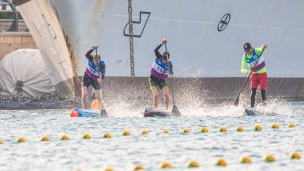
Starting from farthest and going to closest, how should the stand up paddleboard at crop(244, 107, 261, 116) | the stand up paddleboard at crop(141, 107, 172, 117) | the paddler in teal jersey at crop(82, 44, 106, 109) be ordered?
the paddler in teal jersey at crop(82, 44, 106, 109) → the stand up paddleboard at crop(244, 107, 261, 116) → the stand up paddleboard at crop(141, 107, 172, 117)

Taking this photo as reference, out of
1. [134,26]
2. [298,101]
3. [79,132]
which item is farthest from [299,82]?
[79,132]

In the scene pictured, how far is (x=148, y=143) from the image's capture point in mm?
13867

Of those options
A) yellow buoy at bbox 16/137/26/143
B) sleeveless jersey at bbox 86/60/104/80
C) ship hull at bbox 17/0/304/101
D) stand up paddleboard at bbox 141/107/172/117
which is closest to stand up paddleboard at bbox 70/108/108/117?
stand up paddleboard at bbox 141/107/172/117

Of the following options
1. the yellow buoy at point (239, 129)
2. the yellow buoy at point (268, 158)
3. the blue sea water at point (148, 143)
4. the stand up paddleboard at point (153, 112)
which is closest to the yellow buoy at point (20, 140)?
the blue sea water at point (148, 143)

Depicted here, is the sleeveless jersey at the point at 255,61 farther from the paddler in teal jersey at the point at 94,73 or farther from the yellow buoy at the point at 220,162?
the yellow buoy at the point at 220,162

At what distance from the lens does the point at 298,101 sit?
3356cm

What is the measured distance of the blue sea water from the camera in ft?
37.2

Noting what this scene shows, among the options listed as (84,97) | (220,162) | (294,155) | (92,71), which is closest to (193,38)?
(92,71)

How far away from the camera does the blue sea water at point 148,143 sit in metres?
11.3

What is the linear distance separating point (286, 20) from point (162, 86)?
12.7m

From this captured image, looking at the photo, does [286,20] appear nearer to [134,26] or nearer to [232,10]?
[232,10]

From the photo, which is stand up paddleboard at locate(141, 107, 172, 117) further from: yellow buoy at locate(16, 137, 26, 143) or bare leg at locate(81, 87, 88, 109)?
yellow buoy at locate(16, 137, 26, 143)

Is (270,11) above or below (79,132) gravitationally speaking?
above

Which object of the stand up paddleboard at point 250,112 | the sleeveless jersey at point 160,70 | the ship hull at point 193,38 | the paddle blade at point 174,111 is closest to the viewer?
the stand up paddleboard at point 250,112
